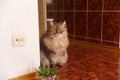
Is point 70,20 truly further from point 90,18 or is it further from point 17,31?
point 17,31

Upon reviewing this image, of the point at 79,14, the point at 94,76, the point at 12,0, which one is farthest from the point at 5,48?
the point at 79,14

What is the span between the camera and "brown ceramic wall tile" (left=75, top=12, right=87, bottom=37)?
3.19 m

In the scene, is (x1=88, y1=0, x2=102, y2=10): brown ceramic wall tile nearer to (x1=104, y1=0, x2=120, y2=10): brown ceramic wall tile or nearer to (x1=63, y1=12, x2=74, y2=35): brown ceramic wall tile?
(x1=104, y1=0, x2=120, y2=10): brown ceramic wall tile

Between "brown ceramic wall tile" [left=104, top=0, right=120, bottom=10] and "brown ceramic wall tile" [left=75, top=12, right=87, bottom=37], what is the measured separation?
483 millimetres

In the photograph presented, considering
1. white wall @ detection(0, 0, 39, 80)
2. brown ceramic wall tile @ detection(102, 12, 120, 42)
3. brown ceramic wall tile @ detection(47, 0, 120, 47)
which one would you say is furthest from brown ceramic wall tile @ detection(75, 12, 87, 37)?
white wall @ detection(0, 0, 39, 80)

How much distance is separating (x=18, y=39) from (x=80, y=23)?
6.90 feet

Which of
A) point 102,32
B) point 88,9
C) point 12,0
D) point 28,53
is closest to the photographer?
point 12,0

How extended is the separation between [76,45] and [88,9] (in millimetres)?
701

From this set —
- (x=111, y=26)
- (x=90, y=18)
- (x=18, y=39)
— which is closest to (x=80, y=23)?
(x=90, y=18)

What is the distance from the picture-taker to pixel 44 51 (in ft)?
6.20

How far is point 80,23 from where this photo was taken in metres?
3.26

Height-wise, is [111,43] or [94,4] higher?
[94,4]

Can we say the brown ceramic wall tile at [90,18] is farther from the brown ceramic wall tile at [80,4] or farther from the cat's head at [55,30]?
the cat's head at [55,30]

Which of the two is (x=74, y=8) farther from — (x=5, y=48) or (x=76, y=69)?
(x=5, y=48)
